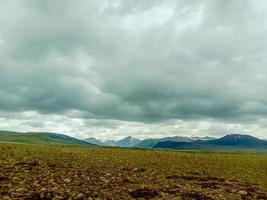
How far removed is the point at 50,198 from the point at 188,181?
1403 cm

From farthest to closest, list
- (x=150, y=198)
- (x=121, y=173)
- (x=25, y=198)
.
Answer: (x=121, y=173), (x=150, y=198), (x=25, y=198)

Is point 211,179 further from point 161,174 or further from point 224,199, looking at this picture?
point 224,199

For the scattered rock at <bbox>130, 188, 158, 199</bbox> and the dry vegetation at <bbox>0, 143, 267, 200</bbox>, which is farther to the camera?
the scattered rock at <bbox>130, 188, 158, 199</bbox>

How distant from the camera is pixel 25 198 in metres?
21.2

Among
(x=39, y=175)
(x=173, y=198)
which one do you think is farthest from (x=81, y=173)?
(x=173, y=198)

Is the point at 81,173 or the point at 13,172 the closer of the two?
the point at 13,172

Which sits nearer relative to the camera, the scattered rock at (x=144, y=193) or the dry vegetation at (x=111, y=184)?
the dry vegetation at (x=111, y=184)

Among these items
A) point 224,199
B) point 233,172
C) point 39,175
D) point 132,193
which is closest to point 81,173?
point 39,175

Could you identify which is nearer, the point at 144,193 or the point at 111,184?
the point at 144,193

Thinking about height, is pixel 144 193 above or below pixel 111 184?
below

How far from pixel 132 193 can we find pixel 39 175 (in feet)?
26.6

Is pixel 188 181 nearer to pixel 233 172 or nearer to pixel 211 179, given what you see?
pixel 211 179

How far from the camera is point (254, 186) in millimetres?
32156

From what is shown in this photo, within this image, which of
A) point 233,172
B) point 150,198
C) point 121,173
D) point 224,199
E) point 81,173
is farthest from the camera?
point 233,172
